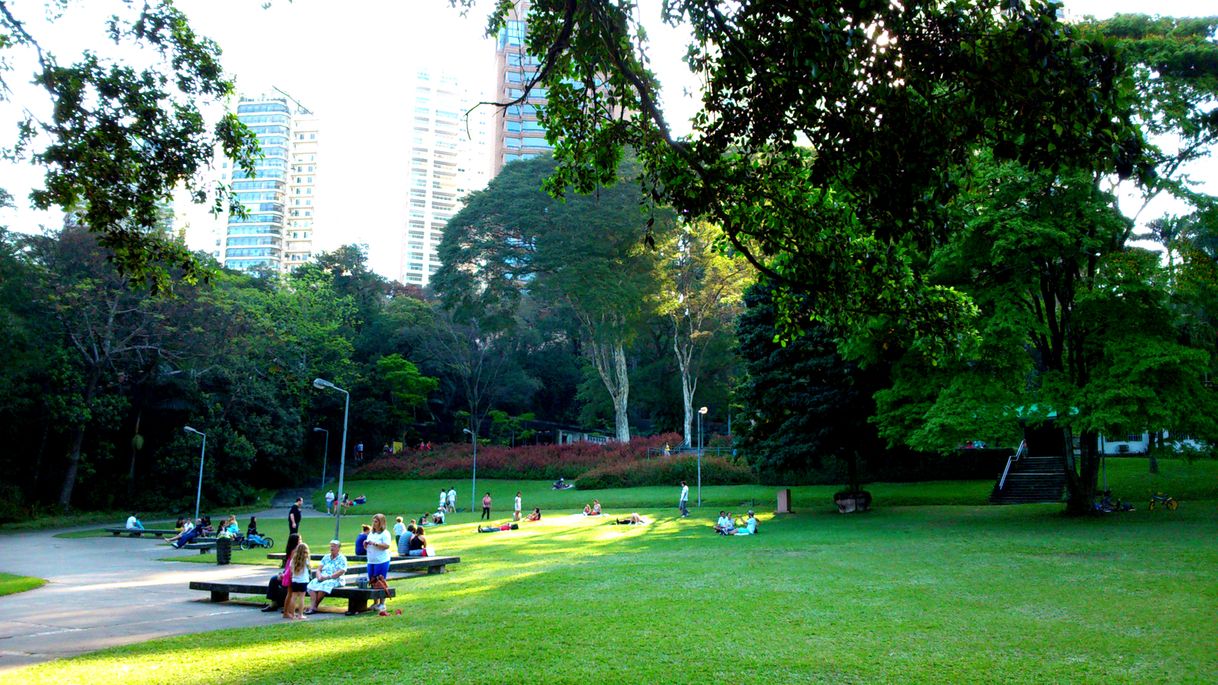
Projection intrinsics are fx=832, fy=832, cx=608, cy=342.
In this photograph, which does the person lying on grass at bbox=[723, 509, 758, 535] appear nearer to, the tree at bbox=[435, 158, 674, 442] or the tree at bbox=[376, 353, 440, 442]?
the tree at bbox=[435, 158, 674, 442]

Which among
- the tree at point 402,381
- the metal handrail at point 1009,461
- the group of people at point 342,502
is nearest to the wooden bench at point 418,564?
the metal handrail at point 1009,461

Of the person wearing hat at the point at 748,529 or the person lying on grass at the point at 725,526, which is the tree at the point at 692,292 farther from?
the person lying on grass at the point at 725,526

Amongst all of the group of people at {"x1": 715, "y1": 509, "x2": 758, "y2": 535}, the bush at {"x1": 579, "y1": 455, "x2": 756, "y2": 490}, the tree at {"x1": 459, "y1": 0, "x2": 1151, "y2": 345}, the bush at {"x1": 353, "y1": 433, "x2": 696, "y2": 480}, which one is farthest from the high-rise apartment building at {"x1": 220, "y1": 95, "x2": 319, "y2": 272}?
the tree at {"x1": 459, "y1": 0, "x2": 1151, "y2": 345}

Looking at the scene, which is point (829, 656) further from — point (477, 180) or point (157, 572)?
point (477, 180)

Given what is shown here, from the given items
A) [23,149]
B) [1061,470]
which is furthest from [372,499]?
[23,149]

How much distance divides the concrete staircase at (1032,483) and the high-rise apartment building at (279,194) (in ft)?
361

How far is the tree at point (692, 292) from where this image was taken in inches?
2127

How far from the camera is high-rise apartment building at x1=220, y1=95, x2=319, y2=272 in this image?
5044 inches

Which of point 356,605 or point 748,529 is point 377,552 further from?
point 748,529

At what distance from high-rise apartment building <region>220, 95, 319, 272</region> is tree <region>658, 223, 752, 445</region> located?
8545cm

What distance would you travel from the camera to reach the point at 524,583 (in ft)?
47.2

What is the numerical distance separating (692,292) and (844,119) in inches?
1901

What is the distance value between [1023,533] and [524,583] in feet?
44.6

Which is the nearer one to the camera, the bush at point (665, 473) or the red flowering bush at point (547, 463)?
the bush at point (665, 473)
